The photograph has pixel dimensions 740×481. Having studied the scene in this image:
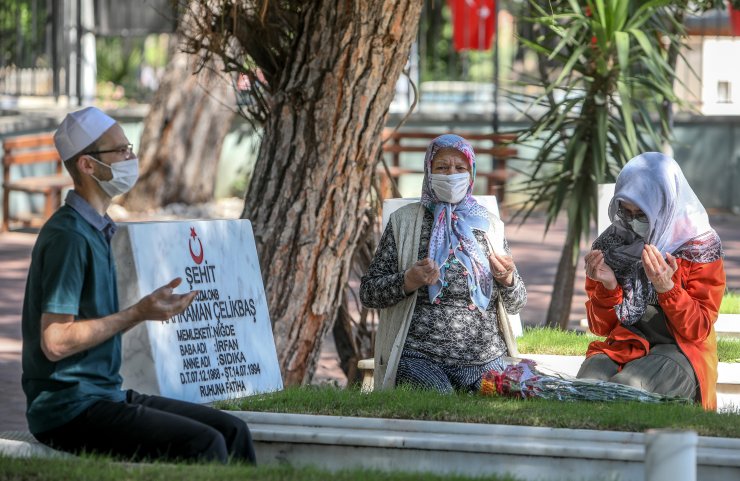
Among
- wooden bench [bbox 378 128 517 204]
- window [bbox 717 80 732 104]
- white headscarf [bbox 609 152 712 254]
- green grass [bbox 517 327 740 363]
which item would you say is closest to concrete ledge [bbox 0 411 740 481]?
white headscarf [bbox 609 152 712 254]

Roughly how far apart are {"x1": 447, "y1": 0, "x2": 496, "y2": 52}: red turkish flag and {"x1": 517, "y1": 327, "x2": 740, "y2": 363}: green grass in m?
10.8

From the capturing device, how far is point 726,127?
54.3 feet

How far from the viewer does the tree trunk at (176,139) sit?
53.7 feet

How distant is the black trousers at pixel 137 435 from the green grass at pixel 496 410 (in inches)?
34.0

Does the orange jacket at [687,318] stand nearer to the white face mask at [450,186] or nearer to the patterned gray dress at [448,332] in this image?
the patterned gray dress at [448,332]

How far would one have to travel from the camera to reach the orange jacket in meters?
5.48

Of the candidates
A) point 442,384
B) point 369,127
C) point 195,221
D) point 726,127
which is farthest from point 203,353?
point 726,127

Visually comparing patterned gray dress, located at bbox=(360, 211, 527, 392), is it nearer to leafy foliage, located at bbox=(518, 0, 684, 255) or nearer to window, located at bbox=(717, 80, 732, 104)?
leafy foliage, located at bbox=(518, 0, 684, 255)

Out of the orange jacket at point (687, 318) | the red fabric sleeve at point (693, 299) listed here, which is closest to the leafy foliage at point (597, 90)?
the orange jacket at point (687, 318)

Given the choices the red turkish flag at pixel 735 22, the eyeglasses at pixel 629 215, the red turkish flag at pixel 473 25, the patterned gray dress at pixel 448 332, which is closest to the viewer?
the eyeglasses at pixel 629 215

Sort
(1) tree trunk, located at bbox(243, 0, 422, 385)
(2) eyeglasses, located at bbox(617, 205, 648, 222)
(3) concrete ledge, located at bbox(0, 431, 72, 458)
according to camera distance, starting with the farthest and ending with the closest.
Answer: (1) tree trunk, located at bbox(243, 0, 422, 385)
(2) eyeglasses, located at bbox(617, 205, 648, 222)
(3) concrete ledge, located at bbox(0, 431, 72, 458)

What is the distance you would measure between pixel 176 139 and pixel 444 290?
11.1 metres

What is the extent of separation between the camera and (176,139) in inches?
650

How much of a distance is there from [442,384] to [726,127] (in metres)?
11.7
